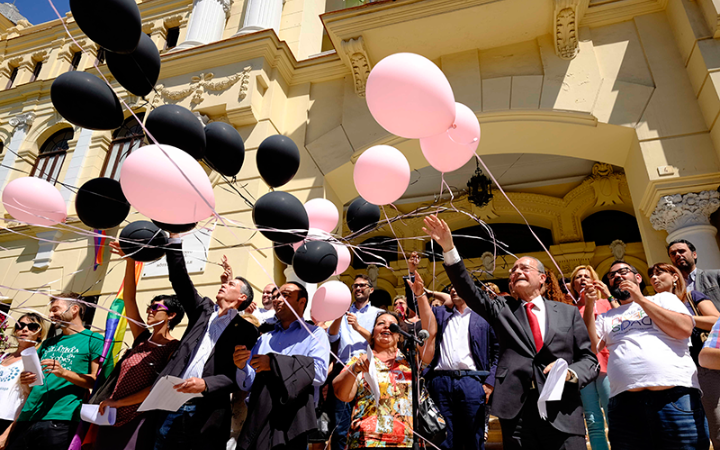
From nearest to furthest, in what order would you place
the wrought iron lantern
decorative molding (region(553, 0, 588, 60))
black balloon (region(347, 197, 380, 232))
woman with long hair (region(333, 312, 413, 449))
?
woman with long hair (region(333, 312, 413, 449))
black balloon (region(347, 197, 380, 232))
decorative molding (region(553, 0, 588, 60))
the wrought iron lantern

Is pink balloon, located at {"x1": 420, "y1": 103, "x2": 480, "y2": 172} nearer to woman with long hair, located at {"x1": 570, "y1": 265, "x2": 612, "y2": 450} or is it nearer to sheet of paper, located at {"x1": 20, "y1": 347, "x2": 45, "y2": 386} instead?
woman with long hair, located at {"x1": 570, "y1": 265, "x2": 612, "y2": 450}

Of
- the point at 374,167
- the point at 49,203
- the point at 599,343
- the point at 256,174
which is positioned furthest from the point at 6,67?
the point at 599,343

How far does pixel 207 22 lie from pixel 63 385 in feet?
22.4

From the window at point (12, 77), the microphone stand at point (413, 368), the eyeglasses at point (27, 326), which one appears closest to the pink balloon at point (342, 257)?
the microphone stand at point (413, 368)

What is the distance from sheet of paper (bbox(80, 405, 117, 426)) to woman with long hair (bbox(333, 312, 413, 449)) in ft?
4.90

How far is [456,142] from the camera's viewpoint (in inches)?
120

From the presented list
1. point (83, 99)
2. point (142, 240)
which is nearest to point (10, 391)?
point (142, 240)

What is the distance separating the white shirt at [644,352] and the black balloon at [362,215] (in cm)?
183

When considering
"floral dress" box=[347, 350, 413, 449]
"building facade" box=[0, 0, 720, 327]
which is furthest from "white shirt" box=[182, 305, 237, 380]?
"building facade" box=[0, 0, 720, 327]

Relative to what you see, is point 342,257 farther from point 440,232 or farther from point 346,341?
point 440,232

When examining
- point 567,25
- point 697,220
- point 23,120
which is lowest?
point 697,220

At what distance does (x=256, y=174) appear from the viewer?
652cm

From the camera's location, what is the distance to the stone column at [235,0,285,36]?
7.60m

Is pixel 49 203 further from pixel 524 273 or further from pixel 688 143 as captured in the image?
pixel 688 143
